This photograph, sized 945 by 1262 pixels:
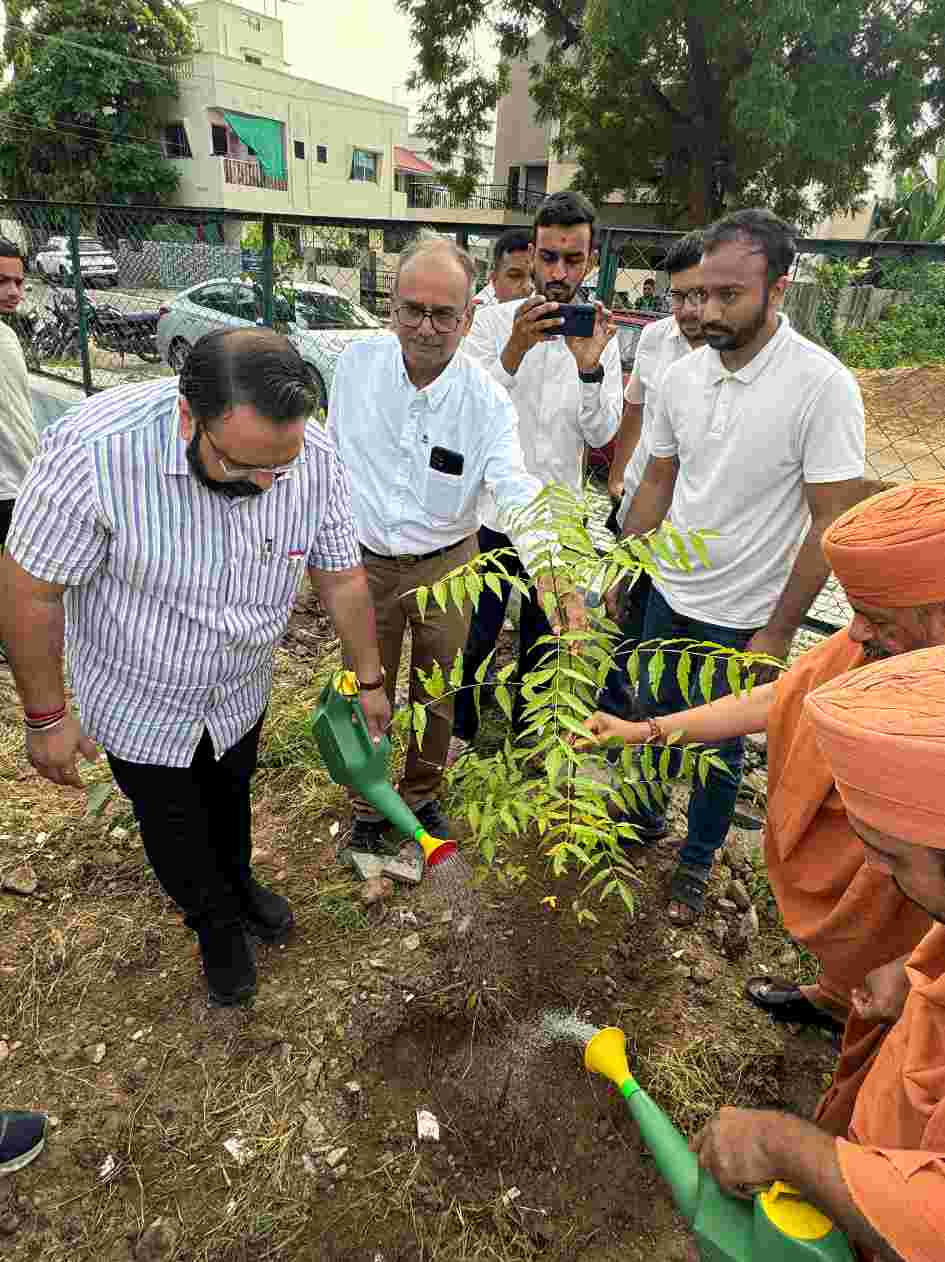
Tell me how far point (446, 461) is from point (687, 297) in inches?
54.4

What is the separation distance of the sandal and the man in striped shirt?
1202 millimetres

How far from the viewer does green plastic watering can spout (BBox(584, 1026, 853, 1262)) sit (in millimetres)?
1058

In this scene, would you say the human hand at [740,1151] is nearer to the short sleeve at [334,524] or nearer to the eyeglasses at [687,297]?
the short sleeve at [334,524]

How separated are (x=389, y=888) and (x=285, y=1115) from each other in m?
0.80

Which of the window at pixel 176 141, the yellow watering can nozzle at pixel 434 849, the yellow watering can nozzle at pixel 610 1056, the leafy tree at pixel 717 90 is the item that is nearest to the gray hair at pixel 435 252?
the yellow watering can nozzle at pixel 434 849

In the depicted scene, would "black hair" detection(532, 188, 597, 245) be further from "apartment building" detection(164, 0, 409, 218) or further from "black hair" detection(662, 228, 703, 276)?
"apartment building" detection(164, 0, 409, 218)

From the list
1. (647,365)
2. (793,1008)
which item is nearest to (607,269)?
(647,365)

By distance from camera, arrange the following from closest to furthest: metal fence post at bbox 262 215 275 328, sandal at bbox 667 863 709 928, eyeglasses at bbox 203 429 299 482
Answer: eyeglasses at bbox 203 429 299 482 < sandal at bbox 667 863 709 928 < metal fence post at bbox 262 215 275 328

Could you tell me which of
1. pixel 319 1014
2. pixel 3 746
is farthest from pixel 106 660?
pixel 3 746

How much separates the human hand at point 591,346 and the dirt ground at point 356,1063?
1891 mm

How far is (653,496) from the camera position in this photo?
2.85 meters

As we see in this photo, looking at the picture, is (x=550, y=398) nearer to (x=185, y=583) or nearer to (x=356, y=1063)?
(x=185, y=583)

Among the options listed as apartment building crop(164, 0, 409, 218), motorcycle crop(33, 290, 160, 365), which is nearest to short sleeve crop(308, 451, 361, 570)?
motorcycle crop(33, 290, 160, 365)

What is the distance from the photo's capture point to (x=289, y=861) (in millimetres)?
2885
